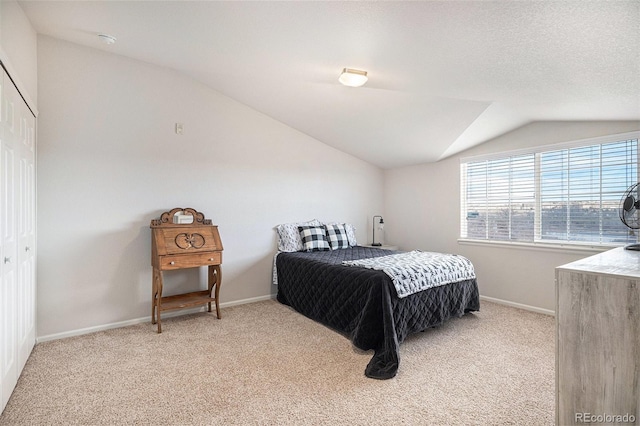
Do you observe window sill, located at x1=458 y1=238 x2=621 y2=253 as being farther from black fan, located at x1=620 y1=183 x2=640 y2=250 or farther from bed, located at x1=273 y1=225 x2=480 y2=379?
black fan, located at x1=620 y1=183 x2=640 y2=250

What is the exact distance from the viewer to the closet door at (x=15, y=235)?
6.34 ft

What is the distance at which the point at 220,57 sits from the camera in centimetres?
299

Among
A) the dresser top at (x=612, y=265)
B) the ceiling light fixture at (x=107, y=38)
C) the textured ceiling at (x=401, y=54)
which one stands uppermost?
the ceiling light fixture at (x=107, y=38)

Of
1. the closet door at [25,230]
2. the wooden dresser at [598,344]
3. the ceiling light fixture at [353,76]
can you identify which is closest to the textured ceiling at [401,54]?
the ceiling light fixture at [353,76]

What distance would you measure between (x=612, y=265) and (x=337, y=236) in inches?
125

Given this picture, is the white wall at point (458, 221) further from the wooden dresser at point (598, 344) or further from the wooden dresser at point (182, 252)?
the wooden dresser at point (182, 252)

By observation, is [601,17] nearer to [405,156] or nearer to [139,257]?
[405,156]

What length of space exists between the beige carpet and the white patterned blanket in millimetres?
506

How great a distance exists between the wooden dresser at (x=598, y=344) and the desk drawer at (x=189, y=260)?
117 inches

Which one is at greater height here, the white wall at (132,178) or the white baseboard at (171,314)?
the white wall at (132,178)

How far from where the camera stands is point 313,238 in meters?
4.32

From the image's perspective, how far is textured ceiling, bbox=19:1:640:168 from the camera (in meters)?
1.76

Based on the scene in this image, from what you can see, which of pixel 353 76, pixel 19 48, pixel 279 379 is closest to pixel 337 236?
pixel 353 76

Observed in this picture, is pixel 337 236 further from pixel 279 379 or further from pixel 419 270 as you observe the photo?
pixel 279 379
